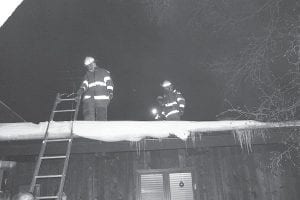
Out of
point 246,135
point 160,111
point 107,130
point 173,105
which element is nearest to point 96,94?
point 107,130

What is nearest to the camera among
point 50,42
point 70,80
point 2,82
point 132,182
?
point 132,182

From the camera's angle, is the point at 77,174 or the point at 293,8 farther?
the point at 77,174

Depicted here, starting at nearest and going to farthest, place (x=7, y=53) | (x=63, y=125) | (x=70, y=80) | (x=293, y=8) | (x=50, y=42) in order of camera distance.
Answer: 1. (x=63, y=125)
2. (x=293, y=8)
3. (x=7, y=53)
4. (x=50, y=42)
5. (x=70, y=80)

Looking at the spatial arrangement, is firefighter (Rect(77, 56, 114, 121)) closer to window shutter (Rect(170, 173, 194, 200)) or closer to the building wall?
the building wall

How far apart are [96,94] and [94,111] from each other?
0.42 meters

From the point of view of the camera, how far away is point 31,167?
799 centimetres

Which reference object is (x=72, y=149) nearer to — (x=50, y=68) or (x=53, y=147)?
(x=53, y=147)

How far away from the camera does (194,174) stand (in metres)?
8.15

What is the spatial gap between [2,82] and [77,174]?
5.01m

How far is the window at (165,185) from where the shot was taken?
802cm

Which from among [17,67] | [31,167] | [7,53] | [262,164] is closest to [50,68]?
[17,67]

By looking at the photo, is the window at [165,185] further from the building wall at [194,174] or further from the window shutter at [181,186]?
the building wall at [194,174]

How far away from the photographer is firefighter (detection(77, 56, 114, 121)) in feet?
25.9

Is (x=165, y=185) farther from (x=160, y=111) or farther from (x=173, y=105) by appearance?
(x=160, y=111)
